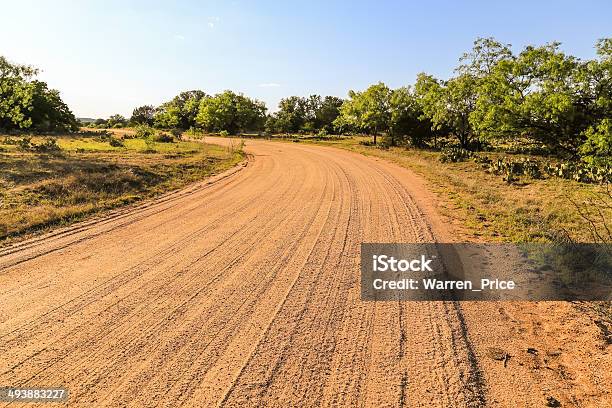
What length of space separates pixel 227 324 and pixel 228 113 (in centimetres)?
6592

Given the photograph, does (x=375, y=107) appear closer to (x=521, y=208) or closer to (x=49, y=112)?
(x=521, y=208)

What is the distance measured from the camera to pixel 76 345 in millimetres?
4816

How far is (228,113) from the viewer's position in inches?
2660

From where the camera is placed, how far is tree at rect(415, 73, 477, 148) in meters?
35.5

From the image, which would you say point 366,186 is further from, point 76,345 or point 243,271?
point 76,345

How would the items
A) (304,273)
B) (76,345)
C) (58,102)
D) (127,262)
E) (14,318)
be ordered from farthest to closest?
(58,102) < (127,262) < (304,273) < (14,318) < (76,345)

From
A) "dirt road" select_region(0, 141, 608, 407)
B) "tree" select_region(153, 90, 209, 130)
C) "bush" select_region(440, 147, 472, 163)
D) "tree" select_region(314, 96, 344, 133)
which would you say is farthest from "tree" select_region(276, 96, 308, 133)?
"dirt road" select_region(0, 141, 608, 407)

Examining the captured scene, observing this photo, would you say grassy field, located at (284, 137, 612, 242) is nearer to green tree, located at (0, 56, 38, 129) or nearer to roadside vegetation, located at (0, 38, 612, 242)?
roadside vegetation, located at (0, 38, 612, 242)

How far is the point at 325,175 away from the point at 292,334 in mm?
A: 14706

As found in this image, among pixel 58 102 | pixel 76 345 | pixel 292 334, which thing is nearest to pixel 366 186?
pixel 292 334

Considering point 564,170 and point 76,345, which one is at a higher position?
point 564,170

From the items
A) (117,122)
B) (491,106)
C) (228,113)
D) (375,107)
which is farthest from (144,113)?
(491,106)

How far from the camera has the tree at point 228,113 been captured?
220 feet

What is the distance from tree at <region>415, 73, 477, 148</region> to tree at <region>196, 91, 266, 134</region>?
125 ft
